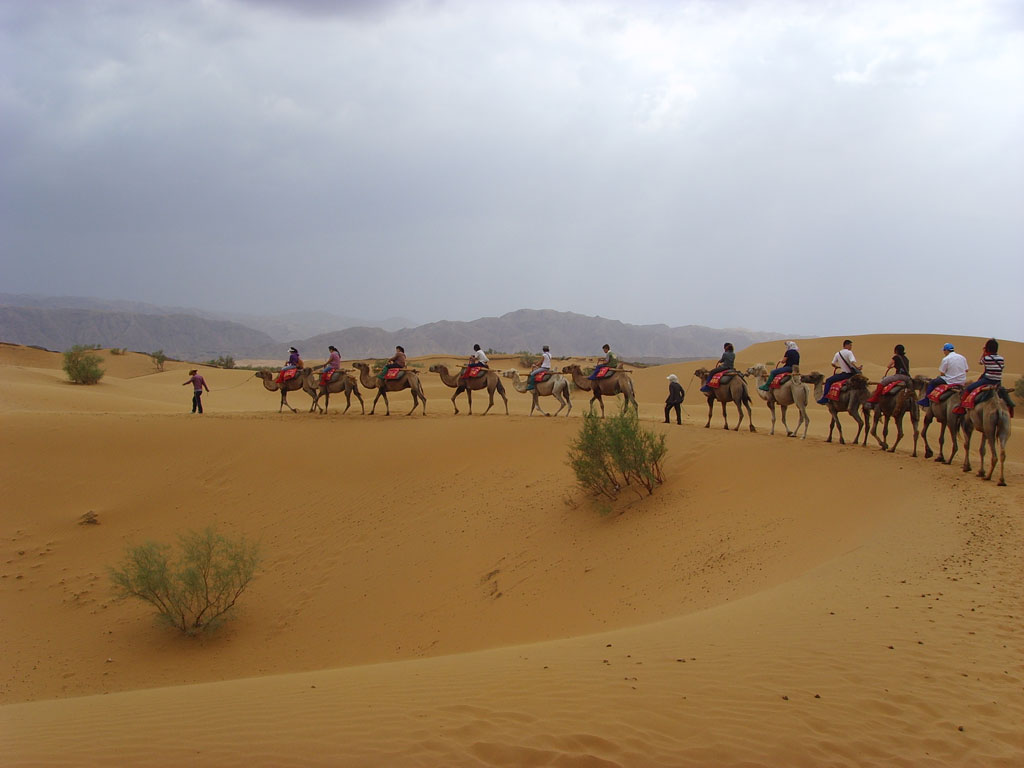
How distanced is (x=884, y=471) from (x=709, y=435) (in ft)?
15.2

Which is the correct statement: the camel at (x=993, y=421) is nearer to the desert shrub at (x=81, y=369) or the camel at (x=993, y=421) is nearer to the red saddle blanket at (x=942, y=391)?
the red saddle blanket at (x=942, y=391)

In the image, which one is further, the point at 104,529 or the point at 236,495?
the point at 236,495

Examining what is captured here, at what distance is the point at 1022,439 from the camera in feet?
70.1

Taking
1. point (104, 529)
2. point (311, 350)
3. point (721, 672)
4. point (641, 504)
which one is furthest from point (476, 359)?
point (311, 350)

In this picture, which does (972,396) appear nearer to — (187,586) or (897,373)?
(897,373)

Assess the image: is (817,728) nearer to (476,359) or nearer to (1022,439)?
(476,359)

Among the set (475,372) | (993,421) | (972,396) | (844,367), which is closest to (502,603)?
(993,421)

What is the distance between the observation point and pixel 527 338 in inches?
5453

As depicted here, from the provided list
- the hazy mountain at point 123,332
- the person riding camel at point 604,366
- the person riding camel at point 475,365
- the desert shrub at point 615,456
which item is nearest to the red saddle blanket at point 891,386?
the desert shrub at point 615,456

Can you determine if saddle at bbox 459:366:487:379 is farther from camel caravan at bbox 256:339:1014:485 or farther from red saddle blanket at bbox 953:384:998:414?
red saddle blanket at bbox 953:384:998:414

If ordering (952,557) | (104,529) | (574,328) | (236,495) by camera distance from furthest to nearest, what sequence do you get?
(574,328)
(236,495)
(104,529)
(952,557)

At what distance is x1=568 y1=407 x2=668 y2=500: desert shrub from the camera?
13.9 meters

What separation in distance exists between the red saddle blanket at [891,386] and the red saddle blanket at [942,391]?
96 centimetres

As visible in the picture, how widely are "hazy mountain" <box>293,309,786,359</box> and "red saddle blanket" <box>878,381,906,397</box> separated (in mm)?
108061
